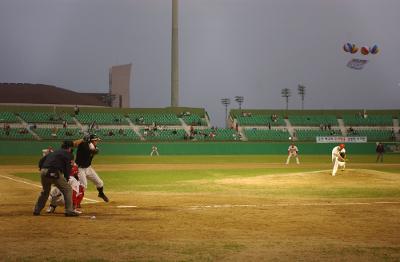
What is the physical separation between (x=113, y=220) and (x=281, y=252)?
554cm

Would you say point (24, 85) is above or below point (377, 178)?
above

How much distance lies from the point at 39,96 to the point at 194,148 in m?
44.4

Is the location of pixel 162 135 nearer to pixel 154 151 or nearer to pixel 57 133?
pixel 154 151

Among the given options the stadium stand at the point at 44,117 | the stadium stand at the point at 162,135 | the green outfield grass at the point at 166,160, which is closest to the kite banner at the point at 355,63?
the green outfield grass at the point at 166,160

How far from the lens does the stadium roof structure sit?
3969 inches

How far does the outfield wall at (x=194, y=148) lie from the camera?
214 ft

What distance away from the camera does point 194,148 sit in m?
70.7

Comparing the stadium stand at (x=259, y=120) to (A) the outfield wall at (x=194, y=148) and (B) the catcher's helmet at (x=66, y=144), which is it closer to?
(A) the outfield wall at (x=194, y=148)

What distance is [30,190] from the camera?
25031 mm

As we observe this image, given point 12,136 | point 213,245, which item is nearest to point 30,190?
point 213,245

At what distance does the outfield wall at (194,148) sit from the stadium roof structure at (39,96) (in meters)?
35.0

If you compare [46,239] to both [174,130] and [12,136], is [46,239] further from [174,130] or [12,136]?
[174,130]

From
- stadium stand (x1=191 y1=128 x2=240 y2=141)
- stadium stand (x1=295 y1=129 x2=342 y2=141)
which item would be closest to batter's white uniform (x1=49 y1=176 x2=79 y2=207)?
stadium stand (x1=191 y1=128 x2=240 y2=141)

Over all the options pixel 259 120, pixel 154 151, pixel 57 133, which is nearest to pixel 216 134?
pixel 259 120
